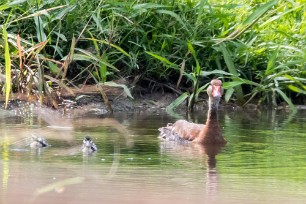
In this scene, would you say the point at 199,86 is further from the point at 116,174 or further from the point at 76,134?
the point at 116,174

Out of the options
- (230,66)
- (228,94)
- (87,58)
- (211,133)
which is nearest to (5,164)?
(211,133)

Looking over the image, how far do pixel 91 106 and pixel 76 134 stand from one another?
2317 mm

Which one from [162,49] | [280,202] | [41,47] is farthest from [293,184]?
[162,49]

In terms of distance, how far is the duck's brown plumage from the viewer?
9.50 metres

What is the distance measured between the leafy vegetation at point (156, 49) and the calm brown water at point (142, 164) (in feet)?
2.88

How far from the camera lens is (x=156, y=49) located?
40.5 feet

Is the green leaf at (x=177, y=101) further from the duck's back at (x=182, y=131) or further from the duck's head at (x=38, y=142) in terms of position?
the duck's head at (x=38, y=142)

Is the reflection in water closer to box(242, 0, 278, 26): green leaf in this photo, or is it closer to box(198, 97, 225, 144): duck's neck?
box(198, 97, 225, 144): duck's neck

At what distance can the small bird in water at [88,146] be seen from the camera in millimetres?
8293

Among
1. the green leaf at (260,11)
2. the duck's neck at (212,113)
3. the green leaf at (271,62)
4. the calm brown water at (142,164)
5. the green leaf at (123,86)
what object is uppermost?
the green leaf at (260,11)

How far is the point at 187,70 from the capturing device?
12.4m

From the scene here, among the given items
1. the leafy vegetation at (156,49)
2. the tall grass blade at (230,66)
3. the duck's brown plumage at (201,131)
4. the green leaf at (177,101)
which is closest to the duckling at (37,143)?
the duck's brown plumage at (201,131)

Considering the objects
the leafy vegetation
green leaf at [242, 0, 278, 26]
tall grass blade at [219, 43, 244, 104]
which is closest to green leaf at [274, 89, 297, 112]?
the leafy vegetation

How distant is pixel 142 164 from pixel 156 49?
473cm
